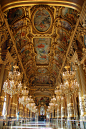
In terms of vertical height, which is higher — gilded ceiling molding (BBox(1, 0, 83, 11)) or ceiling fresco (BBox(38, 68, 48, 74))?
gilded ceiling molding (BBox(1, 0, 83, 11))

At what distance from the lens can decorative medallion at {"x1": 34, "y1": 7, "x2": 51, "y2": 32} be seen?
1165 centimetres

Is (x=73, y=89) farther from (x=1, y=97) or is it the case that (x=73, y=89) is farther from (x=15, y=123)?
(x=15, y=123)

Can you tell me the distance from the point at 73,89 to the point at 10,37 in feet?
23.9

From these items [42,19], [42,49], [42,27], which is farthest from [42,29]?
[42,49]

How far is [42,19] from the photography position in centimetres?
1253

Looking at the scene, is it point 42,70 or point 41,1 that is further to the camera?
point 42,70

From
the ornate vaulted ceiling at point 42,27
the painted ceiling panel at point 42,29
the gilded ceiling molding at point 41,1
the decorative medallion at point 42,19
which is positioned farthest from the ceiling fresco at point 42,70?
the gilded ceiling molding at point 41,1

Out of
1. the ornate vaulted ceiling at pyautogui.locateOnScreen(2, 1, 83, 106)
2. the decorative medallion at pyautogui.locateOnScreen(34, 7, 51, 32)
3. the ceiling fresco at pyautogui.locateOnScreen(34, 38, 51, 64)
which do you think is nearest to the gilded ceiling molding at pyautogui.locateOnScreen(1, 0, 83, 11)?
the ornate vaulted ceiling at pyautogui.locateOnScreen(2, 1, 83, 106)

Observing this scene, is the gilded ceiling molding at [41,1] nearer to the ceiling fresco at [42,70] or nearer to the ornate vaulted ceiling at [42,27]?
the ornate vaulted ceiling at [42,27]

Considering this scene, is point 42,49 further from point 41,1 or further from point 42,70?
point 41,1

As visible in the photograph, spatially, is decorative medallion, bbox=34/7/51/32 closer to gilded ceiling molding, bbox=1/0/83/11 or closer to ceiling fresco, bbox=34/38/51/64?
gilded ceiling molding, bbox=1/0/83/11

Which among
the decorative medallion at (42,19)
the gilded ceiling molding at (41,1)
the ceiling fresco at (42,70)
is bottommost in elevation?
the ceiling fresco at (42,70)

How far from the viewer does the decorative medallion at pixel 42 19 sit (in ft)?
38.2

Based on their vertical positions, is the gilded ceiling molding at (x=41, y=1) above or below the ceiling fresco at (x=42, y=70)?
above
